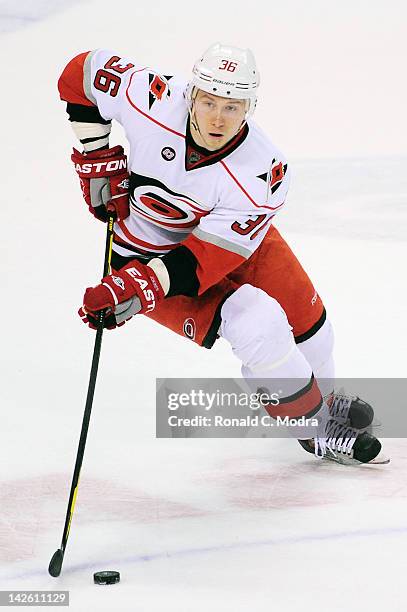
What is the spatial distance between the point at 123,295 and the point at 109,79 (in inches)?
25.0

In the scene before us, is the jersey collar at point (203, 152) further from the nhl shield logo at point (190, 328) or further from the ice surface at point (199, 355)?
the ice surface at point (199, 355)

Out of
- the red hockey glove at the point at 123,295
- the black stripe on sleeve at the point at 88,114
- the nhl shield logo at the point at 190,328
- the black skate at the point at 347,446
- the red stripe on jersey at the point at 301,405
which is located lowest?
the black skate at the point at 347,446

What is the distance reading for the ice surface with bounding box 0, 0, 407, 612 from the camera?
7.72 ft

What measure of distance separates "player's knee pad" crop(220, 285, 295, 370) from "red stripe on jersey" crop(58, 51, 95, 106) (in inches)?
25.0

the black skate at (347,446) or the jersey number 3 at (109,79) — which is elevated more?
the jersey number 3 at (109,79)

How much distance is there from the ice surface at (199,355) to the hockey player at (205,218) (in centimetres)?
30

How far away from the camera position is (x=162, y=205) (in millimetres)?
2812

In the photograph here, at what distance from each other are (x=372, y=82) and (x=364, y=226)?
150cm

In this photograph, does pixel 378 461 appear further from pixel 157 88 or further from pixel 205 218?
pixel 157 88

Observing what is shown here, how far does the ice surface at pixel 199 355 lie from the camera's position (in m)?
2.35

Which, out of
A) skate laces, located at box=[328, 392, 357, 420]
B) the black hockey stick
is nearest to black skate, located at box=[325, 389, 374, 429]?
skate laces, located at box=[328, 392, 357, 420]

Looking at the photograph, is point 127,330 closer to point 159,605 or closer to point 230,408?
point 230,408

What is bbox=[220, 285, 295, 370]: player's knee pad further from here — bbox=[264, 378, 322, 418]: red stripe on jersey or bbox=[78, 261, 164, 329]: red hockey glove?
bbox=[78, 261, 164, 329]: red hockey glove

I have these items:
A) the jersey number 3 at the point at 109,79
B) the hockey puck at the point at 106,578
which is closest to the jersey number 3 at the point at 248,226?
the jersey number 3 at the point at 109,79
